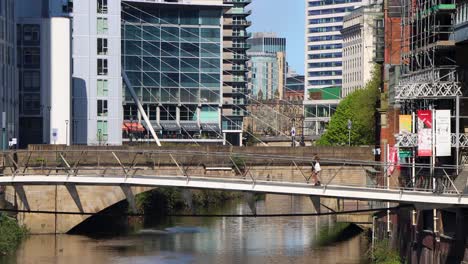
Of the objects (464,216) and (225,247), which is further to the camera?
(225,247)

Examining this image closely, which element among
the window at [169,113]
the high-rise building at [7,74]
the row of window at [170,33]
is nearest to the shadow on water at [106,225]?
the high-rise building at [7,74]

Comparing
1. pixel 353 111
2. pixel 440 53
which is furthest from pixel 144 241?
pixel 353 111

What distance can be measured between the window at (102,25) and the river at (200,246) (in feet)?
159

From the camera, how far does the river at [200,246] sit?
70438mm

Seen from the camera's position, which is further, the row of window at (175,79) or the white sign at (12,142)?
the row of window at (175,79)

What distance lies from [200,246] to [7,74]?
34.9m

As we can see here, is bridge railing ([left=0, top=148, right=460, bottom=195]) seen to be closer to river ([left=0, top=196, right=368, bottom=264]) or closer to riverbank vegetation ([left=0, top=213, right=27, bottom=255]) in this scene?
riverbank vegetation ([left=0, top=213, right=27, bottom=255])

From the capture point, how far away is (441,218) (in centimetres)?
5591

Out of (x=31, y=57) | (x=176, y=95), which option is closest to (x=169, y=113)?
(x=176, y=95)

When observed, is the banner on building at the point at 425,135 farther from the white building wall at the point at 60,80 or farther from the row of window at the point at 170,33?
the row of window at the point at 170,33

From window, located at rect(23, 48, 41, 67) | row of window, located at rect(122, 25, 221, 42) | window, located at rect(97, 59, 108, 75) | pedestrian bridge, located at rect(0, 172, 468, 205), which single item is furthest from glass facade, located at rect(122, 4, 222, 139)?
pedestrian bridge, located at rect(0, 172, 468, 205)

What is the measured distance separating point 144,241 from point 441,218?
2836cm

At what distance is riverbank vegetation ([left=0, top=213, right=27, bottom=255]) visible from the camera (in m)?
72.9

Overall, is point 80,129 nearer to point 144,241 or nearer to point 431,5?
point 144,241
